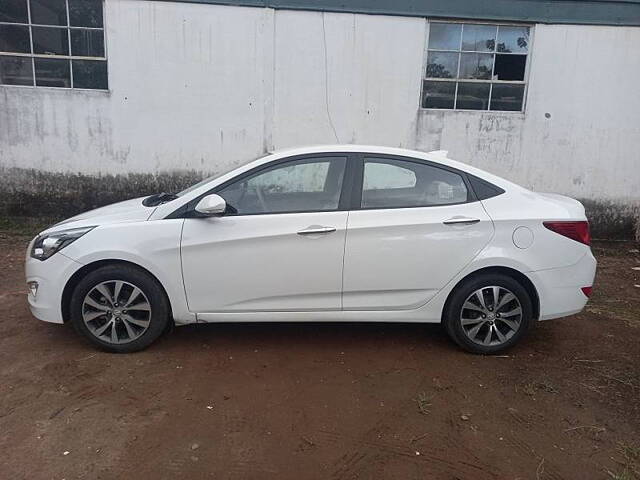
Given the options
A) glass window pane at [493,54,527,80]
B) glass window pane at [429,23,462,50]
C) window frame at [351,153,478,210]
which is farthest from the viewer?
glass window pane at [493,54,527,80]

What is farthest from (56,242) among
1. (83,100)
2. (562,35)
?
(562,35)

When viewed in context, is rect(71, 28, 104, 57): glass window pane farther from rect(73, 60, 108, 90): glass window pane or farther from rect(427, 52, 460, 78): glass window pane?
rect(427, 52, 460, 78): glass window pane

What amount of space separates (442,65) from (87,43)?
17.2 ft

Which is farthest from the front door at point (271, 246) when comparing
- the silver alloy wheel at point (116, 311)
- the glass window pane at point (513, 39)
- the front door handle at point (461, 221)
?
the glass window pane at point (513, 39)

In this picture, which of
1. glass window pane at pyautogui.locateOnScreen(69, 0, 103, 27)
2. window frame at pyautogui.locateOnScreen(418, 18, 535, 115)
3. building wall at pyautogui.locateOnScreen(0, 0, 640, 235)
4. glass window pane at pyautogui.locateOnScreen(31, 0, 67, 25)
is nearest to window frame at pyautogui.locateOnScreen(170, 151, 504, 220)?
building wall at pyautogui.locateOnScreen(0, 0, 640, 235)

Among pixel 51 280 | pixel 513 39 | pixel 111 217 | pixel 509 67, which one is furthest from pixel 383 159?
pixel 513 39

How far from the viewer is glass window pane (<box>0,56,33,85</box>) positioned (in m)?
7.76

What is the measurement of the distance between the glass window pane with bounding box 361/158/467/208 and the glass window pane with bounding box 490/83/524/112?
14.9 ft

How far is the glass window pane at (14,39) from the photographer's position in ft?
25.3

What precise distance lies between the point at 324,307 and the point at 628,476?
6.91ft

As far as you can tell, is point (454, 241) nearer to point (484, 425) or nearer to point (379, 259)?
point (379, 259)

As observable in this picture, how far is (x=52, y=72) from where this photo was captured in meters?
7.80

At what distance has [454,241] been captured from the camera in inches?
154

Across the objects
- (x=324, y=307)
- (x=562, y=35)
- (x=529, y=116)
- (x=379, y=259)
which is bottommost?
(x=324, y=307)
